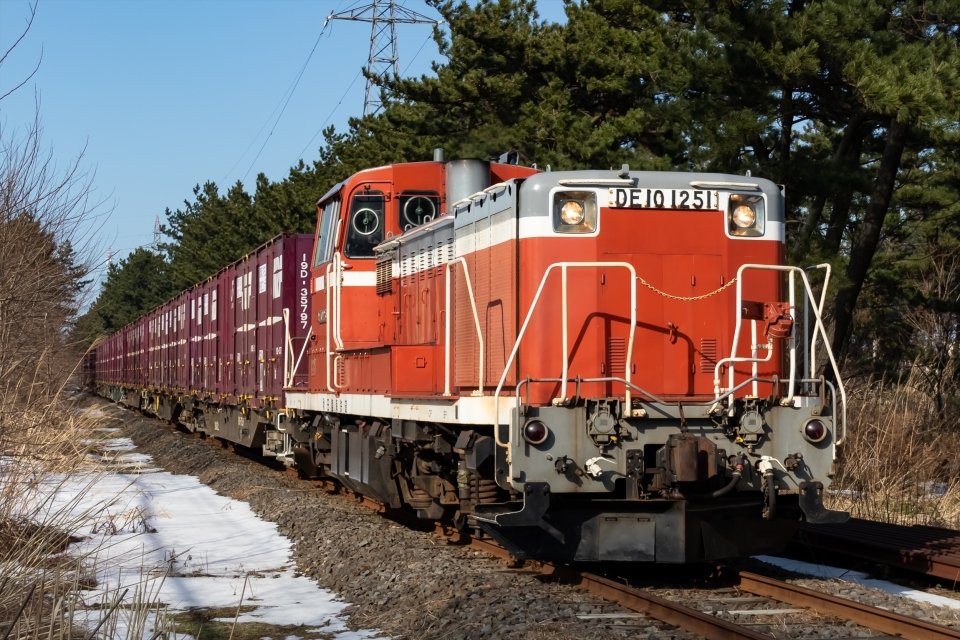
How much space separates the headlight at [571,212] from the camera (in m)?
7.57

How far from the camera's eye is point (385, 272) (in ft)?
35.7

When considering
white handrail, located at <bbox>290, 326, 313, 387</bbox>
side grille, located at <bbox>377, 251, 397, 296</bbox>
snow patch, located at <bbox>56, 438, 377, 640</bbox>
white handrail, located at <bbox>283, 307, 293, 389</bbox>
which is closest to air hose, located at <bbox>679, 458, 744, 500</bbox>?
snow patch, located at <bbox>56, 438, 377, 640</bbox>

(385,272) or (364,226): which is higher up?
(364,226)

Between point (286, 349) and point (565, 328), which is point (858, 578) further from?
point (286, 349)

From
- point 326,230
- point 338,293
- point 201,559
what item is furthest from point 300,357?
point 201,559

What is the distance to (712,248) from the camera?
7723 millimetres

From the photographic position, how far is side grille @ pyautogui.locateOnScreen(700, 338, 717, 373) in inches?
303

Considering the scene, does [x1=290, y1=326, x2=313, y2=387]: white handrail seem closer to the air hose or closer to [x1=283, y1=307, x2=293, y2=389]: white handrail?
[x1=283, y1=307, x2=293, y2=389]: white handrail

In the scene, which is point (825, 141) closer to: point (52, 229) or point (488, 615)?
point (52, 229)

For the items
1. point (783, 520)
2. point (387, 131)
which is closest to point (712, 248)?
point (783, 520)

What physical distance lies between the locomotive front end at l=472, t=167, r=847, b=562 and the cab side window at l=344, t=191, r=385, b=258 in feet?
11.1

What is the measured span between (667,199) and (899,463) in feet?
21.2

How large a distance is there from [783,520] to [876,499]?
473 centimetres

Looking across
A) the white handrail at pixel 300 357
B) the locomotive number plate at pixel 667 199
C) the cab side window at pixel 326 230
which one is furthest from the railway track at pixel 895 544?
the white handrail at pixel 300 357
